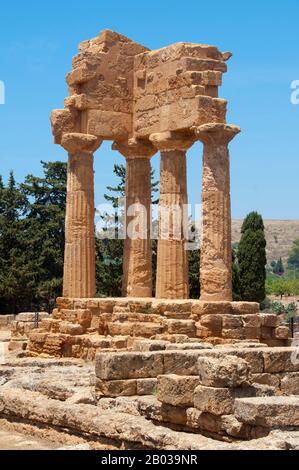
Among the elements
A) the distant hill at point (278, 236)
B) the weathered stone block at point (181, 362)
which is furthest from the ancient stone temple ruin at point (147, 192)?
the distant hill at point (278, 236)

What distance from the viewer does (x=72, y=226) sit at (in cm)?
2916

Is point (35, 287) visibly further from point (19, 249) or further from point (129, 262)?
point (129, 262)

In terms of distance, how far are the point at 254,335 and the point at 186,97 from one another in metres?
7.23

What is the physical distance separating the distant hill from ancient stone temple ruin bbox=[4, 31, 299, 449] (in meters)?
142

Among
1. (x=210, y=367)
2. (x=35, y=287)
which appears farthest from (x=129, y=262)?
(x=35, y=287)

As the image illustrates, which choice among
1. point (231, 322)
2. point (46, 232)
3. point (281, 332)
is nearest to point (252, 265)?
point (46, 232)

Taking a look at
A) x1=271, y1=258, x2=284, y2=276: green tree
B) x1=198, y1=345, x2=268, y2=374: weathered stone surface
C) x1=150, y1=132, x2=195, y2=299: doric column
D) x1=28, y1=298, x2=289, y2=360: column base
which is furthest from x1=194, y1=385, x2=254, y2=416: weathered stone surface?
x1=271, y1=258, x2=284, y2=276: green tree

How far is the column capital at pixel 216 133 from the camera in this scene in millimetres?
25719

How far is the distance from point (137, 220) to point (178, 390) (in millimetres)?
15949

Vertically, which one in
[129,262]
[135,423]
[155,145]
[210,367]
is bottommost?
[135,423]

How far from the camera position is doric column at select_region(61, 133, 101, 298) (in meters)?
29.0

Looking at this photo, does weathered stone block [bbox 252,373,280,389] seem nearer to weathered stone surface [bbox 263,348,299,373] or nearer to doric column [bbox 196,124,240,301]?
weathered stone surface [bbox 263,348,299,373]

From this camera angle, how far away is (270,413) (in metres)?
12.7

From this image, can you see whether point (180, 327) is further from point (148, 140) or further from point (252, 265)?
point (252, 265)
